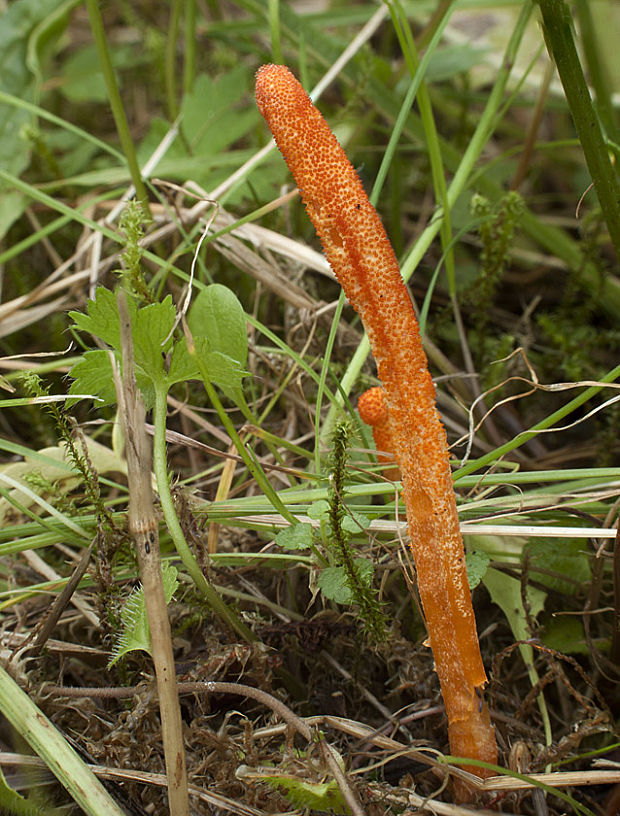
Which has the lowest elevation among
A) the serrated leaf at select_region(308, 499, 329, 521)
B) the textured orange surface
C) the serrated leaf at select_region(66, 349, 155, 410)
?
the serrated leaf at select_region(308, 499, 329, 521)

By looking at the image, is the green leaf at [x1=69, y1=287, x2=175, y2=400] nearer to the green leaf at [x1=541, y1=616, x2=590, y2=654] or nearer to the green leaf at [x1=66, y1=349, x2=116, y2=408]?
the green leaf at [x1=66, y1=349, x2=116, y2=408]

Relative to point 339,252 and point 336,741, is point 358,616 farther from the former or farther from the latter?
point 339,252

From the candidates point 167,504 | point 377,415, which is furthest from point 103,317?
point 377,415

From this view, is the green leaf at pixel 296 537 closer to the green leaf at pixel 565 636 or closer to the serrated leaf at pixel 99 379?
the serrated leaf at pixel 99 379

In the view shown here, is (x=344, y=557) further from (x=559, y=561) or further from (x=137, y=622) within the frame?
(x=559, y=561)

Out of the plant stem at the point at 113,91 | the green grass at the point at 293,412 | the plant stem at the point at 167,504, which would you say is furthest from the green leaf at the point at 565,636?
the plant stem at the point at 113,91

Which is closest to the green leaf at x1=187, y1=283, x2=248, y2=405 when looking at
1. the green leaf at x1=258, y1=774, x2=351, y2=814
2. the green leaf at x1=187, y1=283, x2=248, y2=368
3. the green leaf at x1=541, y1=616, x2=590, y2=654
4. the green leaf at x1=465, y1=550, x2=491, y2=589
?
the green leaf at x1=187, y1=283, x2=248, y2=368
